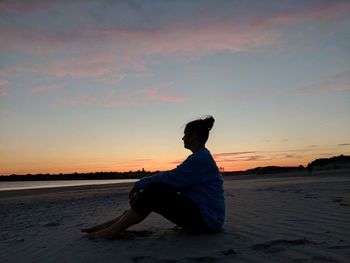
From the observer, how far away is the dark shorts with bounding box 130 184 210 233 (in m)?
4.79

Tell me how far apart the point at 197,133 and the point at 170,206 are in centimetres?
99

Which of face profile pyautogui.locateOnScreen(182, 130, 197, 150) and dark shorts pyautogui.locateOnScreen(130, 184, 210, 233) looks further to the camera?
face profile pyautogui.locateOnScreen(182, 130, 197, 150)

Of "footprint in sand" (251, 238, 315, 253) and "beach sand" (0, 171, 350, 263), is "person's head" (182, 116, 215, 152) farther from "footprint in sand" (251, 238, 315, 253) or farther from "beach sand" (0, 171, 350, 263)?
"footprint in sand" (251, 238, 315, 253)

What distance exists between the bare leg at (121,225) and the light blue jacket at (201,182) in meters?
0.33

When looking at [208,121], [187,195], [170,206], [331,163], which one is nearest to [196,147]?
[208,121]

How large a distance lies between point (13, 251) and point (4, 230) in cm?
250

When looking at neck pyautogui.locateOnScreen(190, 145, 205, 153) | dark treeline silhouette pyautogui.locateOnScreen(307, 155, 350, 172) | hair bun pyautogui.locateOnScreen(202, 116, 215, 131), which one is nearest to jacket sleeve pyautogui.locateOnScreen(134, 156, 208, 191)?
neck pyautogui.locateOnScreen(190, 145, 205, 153)

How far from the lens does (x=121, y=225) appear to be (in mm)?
4922

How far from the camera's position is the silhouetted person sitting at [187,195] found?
15.7 ft

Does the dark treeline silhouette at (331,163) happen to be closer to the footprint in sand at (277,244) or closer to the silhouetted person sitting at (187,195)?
the silhouetted person sitting at (187,195)

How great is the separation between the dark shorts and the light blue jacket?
6cm

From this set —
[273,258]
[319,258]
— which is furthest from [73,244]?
[319,258]

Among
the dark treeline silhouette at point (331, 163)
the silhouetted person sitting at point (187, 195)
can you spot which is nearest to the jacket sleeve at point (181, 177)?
the silhouetted person sitting at point (187, 195)

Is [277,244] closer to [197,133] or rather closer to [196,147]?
[196,147]
